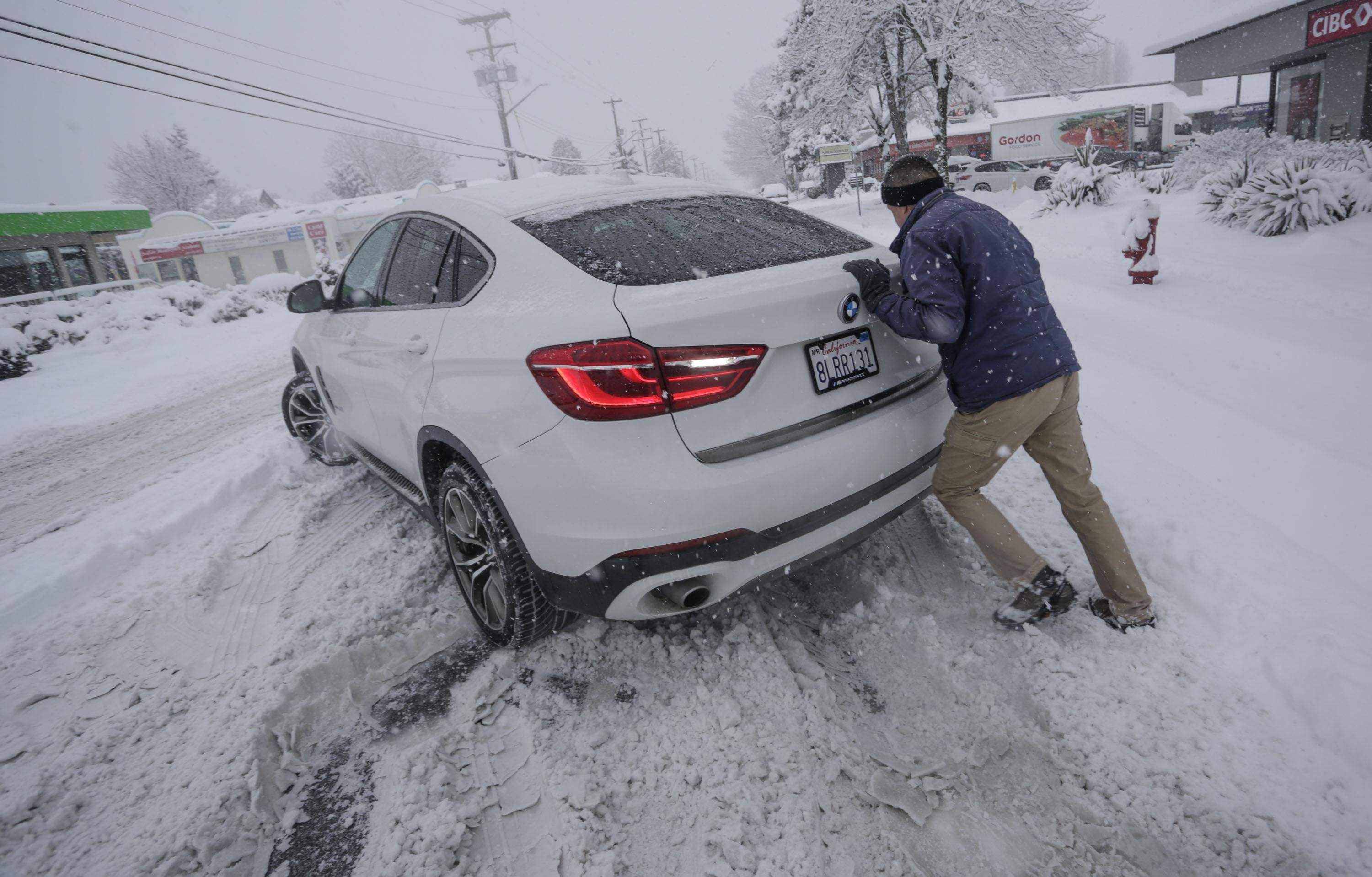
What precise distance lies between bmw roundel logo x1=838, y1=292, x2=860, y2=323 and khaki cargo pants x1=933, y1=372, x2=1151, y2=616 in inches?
22.5

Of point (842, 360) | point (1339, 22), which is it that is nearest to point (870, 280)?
point (842, 360)

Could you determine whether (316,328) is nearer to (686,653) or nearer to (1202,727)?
(686,653)

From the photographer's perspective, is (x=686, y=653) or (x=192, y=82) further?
(x=192, y=82)

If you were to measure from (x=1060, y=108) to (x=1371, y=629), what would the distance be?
45492 millimetres

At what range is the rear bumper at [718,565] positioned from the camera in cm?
195

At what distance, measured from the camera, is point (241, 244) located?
38406mm

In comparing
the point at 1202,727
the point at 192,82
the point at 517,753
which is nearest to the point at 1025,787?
the point at 1202,727

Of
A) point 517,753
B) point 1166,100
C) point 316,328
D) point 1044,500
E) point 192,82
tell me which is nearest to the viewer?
point 517,753

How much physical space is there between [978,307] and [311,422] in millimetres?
4676

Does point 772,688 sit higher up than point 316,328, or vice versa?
point 316,328

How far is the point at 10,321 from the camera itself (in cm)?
1270

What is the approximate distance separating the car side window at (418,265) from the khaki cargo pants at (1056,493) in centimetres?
202

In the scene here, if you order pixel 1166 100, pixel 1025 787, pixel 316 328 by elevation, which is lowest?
pixel 1025 787

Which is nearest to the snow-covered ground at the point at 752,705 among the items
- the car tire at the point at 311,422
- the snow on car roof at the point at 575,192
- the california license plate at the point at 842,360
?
the car tire at the point at 311,422
